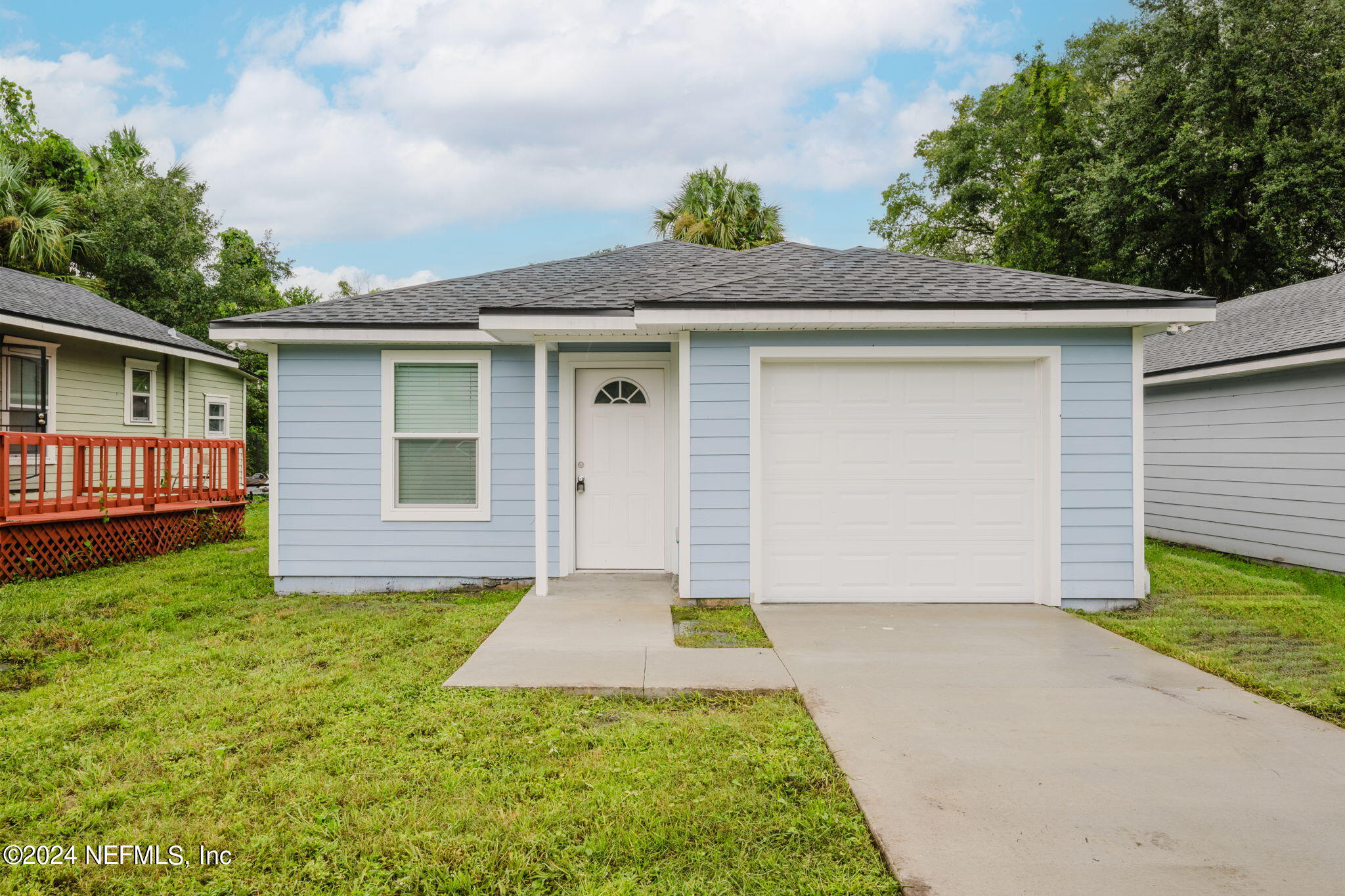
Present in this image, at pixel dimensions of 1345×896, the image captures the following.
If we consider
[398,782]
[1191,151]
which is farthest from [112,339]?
[1191,151]

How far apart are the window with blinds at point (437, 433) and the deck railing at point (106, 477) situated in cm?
372

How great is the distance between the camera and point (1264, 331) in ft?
29.2

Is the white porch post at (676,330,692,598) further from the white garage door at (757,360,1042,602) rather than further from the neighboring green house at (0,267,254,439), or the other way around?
the neighboring green house at (0,267,254,439)

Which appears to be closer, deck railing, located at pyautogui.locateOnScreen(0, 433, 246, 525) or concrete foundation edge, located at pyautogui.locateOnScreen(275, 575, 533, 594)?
concrete foundation edge, located at pyautogui.locateOnScreen(275, 575, 533, 594)

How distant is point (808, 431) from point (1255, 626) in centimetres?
362

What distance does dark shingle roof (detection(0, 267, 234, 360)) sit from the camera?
964cm

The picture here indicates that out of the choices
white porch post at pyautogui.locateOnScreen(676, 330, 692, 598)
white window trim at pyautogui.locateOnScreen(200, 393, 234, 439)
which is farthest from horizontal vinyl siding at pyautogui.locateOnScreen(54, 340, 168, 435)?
white porch post at pyautogui.locateOnScreen(676, 330, 692, 598)

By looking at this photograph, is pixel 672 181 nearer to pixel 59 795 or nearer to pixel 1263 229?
pixel 1263 229

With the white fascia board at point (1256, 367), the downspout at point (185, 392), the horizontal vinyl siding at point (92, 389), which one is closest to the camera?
the white fascia board at point (1256, 367)

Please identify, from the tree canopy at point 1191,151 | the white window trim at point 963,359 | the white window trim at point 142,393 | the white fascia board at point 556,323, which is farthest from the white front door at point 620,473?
the tree canopy at point 1191,151

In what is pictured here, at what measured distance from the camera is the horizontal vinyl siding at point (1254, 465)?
293 inches

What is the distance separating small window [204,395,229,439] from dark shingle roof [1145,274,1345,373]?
1681cm

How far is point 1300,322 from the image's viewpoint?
8.52 metres

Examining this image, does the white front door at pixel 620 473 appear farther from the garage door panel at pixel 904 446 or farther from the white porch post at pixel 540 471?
the garage door panel at pixel 904 446
